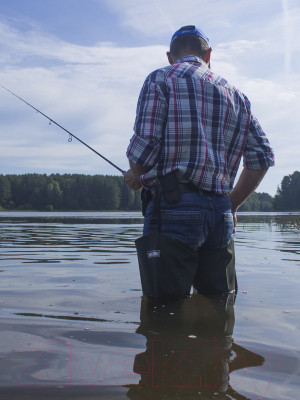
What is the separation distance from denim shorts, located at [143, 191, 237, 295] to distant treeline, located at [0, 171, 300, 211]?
122184 millimetres

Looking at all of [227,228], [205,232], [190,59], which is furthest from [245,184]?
→ [190,59]

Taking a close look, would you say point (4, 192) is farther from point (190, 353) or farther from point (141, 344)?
point (190, 353)

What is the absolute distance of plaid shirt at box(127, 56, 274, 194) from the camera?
→ 2.75 meters

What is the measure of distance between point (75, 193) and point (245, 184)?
130891 mm

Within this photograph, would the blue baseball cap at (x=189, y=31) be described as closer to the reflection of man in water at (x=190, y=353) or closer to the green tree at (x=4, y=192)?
the reflection of man in water at (x=190, y=353)

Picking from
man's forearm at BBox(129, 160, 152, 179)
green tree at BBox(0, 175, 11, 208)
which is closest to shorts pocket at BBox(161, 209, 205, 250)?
man's forearm at BBox(129, 160, 152, 179)

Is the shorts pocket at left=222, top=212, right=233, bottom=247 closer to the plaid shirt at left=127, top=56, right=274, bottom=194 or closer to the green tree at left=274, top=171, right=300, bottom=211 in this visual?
the plaid shirt at left=127, top=56, right=274, bottom=194

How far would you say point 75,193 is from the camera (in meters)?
132

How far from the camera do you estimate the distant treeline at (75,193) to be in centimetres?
12650

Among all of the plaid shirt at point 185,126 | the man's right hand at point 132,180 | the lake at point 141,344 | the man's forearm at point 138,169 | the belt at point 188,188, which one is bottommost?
the lake at point 141,344

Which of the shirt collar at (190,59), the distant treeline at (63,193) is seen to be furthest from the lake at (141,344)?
the distant treeline at (63,193)

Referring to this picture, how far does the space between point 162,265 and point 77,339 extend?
0.66 m

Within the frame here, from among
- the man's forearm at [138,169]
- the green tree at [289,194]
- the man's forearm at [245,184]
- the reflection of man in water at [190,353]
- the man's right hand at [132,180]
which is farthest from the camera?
the green tree at [289,194]

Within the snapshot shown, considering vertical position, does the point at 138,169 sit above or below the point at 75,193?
below
